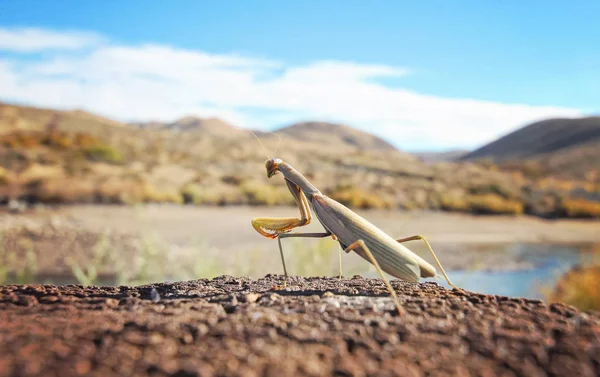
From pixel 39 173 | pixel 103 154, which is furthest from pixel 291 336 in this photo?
pixel 103 154

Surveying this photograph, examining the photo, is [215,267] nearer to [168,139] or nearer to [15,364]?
[15,364]

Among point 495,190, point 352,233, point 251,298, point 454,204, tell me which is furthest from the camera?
point 495,190

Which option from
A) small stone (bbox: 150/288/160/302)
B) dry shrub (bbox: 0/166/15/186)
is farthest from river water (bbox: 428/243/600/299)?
dry shrub (bbox: 0/166/15/186)

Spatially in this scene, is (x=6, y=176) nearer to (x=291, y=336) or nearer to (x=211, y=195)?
(x=211, y=195)

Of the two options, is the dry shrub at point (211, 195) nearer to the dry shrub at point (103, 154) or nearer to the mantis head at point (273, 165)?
the dry shrub at point (103, 154)

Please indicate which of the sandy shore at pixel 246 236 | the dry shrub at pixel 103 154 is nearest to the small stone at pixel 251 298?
the sandy shore at pixel 246 236

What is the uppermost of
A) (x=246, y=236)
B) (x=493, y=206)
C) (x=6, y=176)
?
(x=6, y=176)

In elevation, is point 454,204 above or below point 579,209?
above

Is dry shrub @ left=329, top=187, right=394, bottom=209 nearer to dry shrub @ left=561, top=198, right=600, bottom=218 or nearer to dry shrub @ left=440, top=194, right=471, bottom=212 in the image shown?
dry shrub @ left=440, top=194, right=471, bottom=212
